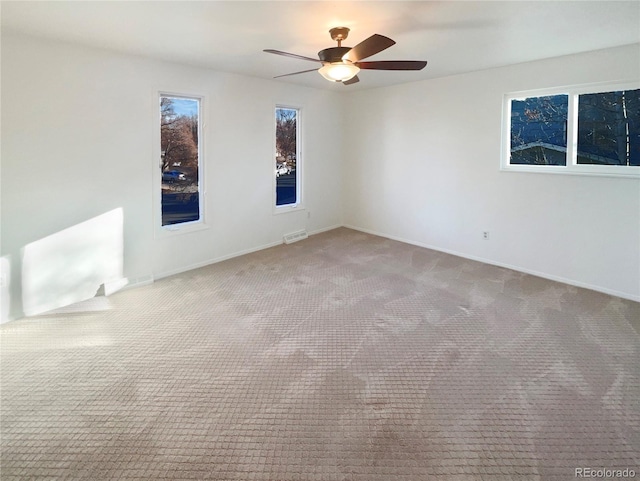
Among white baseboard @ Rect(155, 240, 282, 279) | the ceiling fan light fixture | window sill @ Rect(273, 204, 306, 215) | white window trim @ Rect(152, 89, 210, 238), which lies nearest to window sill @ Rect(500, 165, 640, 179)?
the ceiling fan light fixture

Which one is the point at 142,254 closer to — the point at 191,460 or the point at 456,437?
the point at 191,460

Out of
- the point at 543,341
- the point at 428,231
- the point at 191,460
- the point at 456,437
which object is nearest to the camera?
the point at 191,460

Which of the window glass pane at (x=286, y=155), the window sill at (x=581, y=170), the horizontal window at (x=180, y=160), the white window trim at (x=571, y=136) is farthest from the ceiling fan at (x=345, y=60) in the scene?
the window glass pane at (x=286, y=155)

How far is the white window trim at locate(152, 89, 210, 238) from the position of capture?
428cm

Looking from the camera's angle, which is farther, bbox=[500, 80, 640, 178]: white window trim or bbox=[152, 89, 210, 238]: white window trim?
bbox=[152, 89, 210, 238]: white window trim

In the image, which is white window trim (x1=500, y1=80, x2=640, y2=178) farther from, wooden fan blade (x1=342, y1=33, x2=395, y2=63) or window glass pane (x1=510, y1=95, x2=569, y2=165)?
wooden fan blade (x1=342, y1=33, x2=395, y2=63)

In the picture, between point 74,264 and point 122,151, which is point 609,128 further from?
point 74,264

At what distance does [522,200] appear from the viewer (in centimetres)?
471

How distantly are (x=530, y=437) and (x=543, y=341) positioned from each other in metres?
1.23

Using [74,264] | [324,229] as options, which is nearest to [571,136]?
[324,229]

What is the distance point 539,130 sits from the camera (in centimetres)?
460

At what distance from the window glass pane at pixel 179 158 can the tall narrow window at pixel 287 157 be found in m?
1.41

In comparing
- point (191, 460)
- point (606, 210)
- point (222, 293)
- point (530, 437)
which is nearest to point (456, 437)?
point (530, 437)

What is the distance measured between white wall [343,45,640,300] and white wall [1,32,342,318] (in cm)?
135
